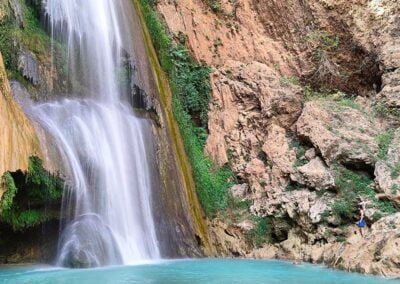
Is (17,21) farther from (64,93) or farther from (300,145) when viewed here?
(300,145)

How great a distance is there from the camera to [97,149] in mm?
12430

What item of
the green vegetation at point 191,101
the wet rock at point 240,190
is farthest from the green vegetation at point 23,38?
the wet rock at point 240,190

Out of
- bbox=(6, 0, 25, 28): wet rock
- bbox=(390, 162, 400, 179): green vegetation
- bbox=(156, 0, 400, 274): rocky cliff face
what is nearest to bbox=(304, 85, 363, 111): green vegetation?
bbox=(156, 0, 400, 274): rocky cliff face

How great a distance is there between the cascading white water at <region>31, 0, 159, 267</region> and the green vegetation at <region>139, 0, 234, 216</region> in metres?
2.23

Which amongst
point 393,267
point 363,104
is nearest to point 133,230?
point 393,267

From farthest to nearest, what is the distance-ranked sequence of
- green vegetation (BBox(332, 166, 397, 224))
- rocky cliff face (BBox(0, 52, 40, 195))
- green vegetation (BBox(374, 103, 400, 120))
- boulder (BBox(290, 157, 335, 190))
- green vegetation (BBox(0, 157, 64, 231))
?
green vegetation (BBox(374, 103, 400, 120))
boulder (BBox(290, 157, 335, 190))
green vegetation (BBox(332, 166, 397, 224))
green vegetation (BBox(0, 157, 64, 231))
rocky cliff face (BBox(0, 52, 40, 195))

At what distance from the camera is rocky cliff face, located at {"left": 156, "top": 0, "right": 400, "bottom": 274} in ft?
41.9

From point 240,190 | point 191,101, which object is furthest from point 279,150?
point 191,101

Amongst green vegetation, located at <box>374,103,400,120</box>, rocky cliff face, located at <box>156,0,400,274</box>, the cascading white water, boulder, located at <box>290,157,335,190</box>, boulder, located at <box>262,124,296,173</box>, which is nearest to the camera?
the cascading white water

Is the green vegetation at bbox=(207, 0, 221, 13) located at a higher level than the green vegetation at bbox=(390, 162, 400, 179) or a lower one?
higher

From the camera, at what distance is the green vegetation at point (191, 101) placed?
16.0 meters

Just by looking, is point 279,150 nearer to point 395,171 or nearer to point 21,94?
point 395,171

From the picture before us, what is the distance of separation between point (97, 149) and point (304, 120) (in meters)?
6.90

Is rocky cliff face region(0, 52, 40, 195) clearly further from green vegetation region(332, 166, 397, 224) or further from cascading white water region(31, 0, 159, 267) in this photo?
green vegetation region(332, 166, 397, 224)
